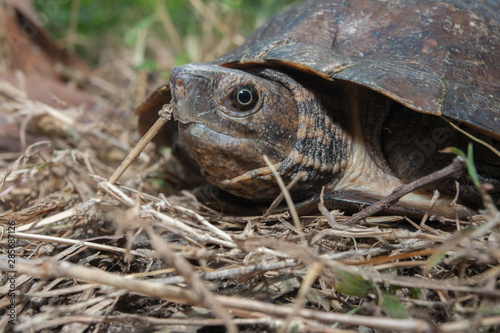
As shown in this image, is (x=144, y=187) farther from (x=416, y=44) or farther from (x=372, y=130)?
(x=416, y=44)

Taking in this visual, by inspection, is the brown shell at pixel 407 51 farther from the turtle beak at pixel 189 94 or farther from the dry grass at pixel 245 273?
the dry grass at pixel 245 273

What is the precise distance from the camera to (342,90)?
186 centimetres

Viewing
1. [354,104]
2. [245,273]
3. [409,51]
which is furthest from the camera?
[354,104]

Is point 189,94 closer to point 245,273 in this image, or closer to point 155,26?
point 245,273

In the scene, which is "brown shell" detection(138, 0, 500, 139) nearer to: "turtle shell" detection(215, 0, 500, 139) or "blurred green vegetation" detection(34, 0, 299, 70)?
"turtle shell" detection(215, 0, 500, 139)

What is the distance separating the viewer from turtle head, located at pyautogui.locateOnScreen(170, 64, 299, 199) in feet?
4.97

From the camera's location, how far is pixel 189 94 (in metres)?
1.50

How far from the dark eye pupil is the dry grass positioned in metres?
0.50

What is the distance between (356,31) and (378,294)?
1319mm

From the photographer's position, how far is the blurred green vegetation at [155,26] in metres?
4.14

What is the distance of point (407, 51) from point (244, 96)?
2.64ft

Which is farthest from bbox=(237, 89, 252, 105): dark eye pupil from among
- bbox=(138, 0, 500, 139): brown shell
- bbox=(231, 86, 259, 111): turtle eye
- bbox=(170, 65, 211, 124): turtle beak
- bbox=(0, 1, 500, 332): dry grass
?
bbox=(0, 1, 500, 332): dry grass

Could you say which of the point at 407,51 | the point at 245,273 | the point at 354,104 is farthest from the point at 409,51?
the point at 245,273

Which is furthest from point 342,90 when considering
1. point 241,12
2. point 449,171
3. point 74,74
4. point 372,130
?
point 74,74
